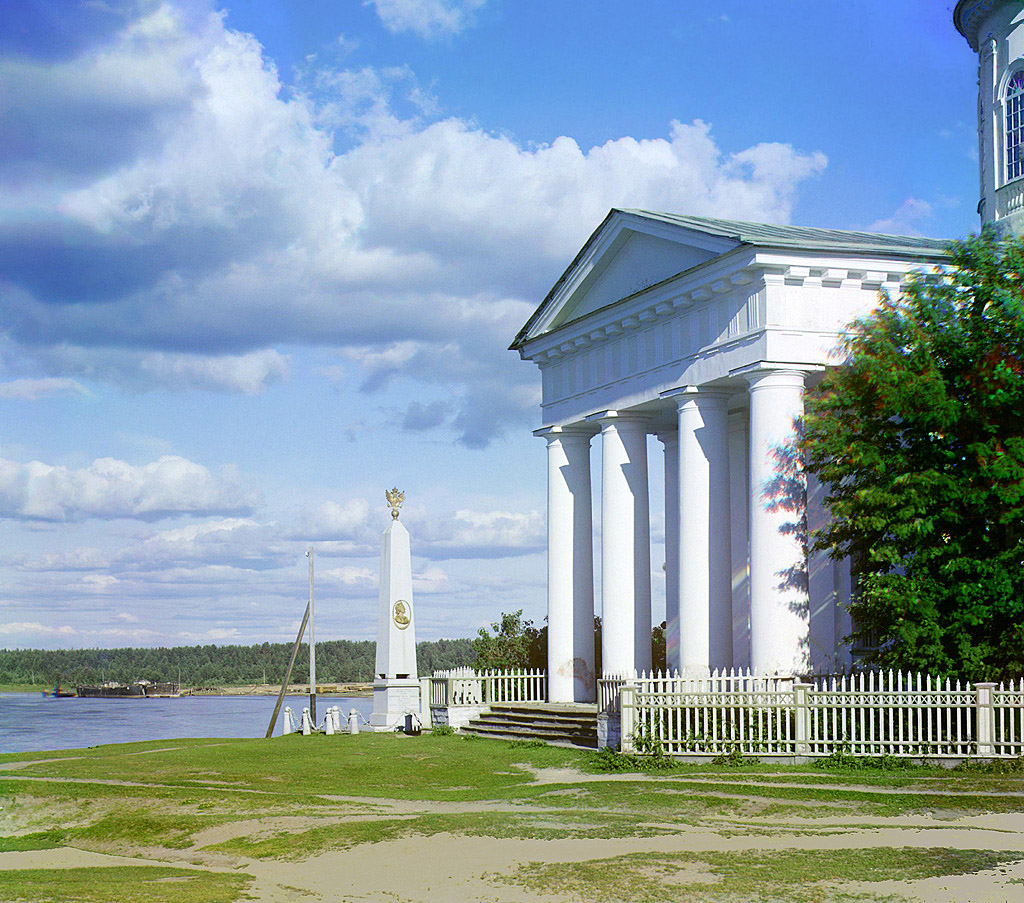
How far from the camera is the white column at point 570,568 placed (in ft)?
109

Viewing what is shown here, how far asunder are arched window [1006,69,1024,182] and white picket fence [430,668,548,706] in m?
17.9

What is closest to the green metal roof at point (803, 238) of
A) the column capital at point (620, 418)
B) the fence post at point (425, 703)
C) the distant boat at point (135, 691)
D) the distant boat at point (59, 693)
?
the column capital at point (620, 418)

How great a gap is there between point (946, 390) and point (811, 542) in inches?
241

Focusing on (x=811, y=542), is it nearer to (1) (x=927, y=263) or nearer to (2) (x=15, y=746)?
(1) (x=927, y=263)

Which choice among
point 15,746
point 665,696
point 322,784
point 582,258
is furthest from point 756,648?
point 15,746

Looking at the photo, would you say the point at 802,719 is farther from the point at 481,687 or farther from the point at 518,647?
the point at 518,647

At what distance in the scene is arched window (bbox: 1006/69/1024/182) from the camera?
105ft

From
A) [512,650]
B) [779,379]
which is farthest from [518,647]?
[779,379]

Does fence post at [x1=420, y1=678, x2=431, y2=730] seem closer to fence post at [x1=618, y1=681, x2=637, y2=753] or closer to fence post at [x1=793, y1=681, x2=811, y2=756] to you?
fence post at [x1=618, y1=681, x2=637, y2=753]

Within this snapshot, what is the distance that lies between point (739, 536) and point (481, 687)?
787cm

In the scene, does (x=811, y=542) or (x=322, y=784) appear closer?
(x=322, y=784)

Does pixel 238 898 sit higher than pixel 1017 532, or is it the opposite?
pixel 1017 532

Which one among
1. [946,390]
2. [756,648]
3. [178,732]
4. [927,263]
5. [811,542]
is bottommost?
[178,732]

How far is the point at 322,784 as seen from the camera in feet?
65.4
